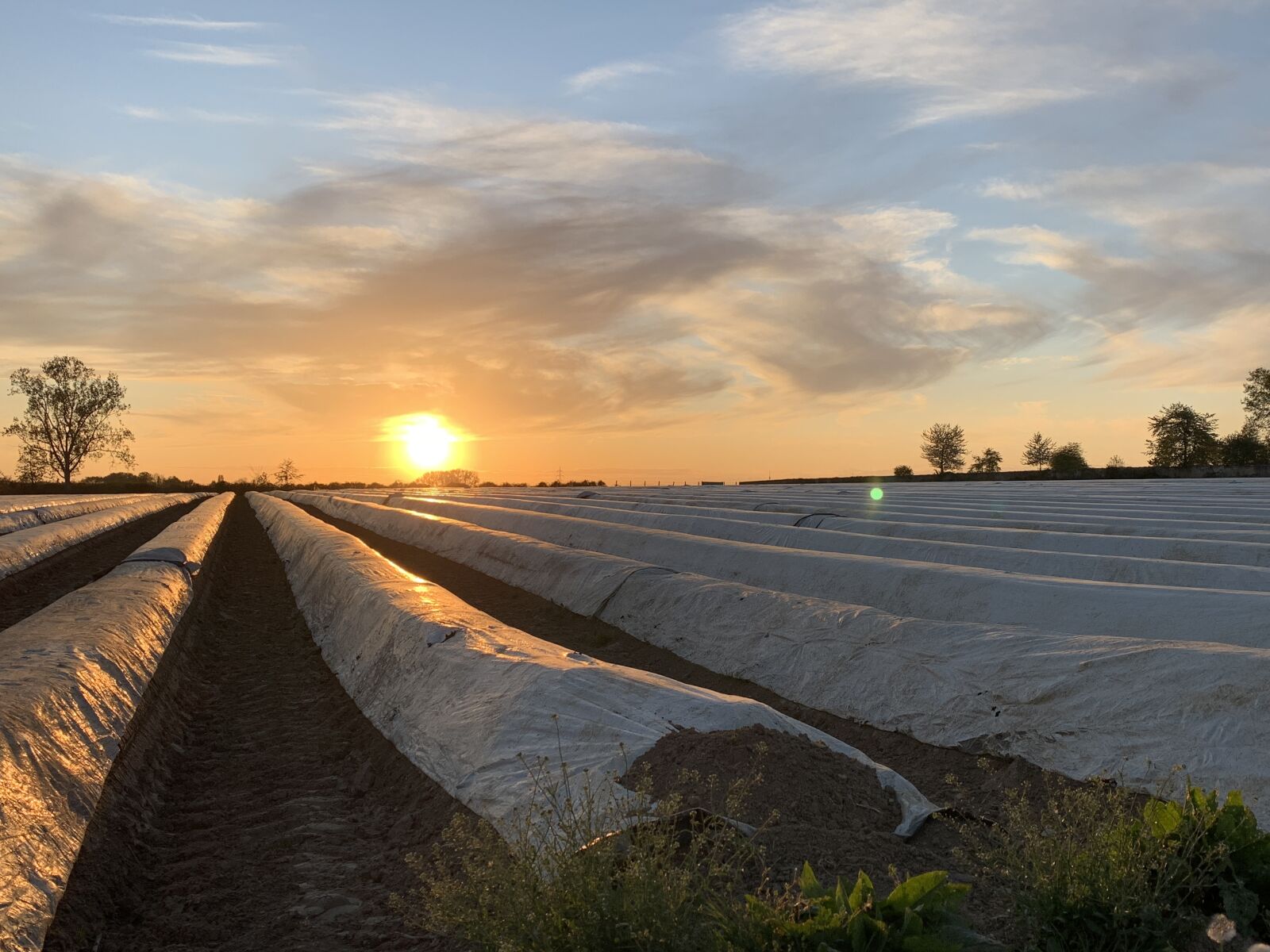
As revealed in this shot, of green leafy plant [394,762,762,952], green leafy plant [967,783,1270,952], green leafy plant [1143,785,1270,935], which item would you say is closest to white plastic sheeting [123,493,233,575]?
green leafy plant [394,762,762,952]

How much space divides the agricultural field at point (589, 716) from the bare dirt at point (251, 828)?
2 cm

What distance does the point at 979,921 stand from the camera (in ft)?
9.66

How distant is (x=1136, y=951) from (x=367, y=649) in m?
5.97

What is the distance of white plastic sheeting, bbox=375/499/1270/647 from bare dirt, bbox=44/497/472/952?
4.57 meters

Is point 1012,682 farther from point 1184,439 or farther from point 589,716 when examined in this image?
point 1184,439

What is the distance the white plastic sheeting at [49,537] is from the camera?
48.3ft

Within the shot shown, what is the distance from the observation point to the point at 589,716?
4.45 m

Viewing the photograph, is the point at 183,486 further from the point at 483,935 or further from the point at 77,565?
the point at 483,935

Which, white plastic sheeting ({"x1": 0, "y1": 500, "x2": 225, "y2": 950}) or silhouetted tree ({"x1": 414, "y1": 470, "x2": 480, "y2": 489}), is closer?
white plastic sheeting ({"x1": 0, "y1": 500, "x2": 225, "y2": 950})

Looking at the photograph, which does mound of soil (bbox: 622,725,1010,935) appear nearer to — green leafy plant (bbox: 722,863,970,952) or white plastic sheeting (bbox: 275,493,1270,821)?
green leafy plant (bbox: 722,863,970,952)

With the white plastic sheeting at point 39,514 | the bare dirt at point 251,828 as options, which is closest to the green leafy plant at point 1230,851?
the bare dirt at point 251,828

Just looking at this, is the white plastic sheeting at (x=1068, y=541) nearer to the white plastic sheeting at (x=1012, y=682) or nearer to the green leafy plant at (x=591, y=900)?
the white plastic sheeting at (x=1012, y=682)

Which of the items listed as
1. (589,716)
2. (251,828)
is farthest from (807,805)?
(251,828)

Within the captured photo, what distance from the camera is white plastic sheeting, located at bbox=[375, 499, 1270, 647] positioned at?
6004 mm
